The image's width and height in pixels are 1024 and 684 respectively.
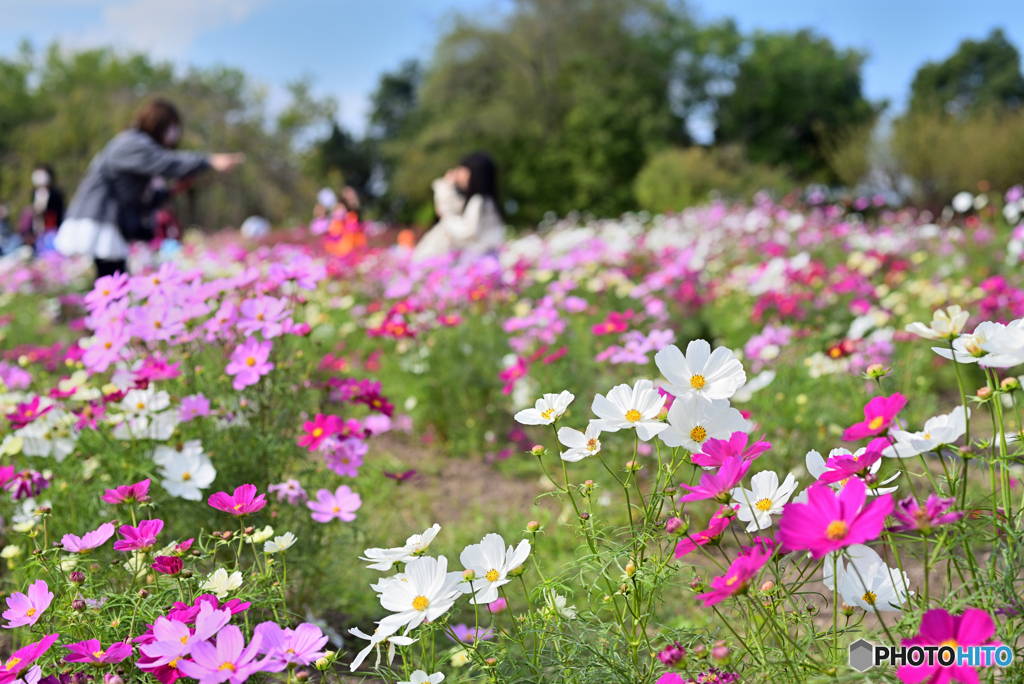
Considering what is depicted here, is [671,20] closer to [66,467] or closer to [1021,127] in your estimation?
[1021,127]

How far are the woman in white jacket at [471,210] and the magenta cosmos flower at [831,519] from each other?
518 centimetres

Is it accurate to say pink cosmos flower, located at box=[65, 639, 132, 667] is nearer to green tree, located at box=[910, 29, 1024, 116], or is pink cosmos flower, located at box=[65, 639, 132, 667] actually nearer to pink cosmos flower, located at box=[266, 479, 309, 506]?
pink cosmos flower, located at box=[266, 479, 309, 506]

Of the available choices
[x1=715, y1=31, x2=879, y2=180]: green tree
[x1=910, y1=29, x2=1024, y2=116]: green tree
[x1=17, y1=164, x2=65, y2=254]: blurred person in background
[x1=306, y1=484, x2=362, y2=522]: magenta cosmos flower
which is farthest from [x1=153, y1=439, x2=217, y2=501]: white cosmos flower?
[x1=910, y1=29, x2=1024, y2=116]: green tree

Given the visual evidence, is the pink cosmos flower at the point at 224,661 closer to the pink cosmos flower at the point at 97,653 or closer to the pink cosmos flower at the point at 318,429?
the pink cosmos flower at the point at 97,653

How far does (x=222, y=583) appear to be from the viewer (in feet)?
3.73

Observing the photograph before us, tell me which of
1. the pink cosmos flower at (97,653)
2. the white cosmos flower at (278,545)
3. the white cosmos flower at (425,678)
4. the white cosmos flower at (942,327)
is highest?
the white cosmos flower at (942,327)

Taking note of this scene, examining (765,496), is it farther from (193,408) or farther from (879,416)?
(193,408)

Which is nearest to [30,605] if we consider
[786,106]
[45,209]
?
[45,209]

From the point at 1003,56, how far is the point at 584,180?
25.9 m

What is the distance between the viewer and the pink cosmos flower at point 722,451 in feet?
3.17

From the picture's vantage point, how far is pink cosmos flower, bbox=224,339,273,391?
1.68m

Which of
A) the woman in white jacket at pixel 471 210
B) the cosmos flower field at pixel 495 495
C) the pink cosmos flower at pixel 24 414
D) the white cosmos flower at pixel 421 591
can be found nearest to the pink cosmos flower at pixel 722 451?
the cosmos flower field at pixel 495 495

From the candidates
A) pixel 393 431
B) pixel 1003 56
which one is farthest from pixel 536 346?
pixel 1003 56

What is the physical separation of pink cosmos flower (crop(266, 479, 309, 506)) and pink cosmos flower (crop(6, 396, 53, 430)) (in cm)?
54
